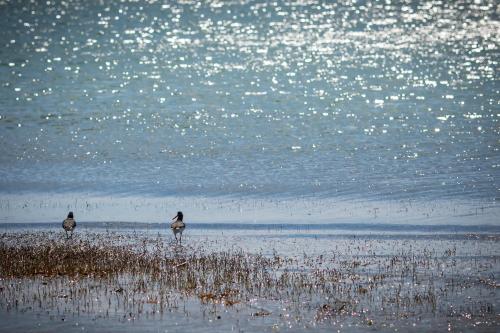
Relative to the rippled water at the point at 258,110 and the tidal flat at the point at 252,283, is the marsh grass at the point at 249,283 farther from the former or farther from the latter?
the rippled water at the point at 258,110

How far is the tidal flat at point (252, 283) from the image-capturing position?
15.2m

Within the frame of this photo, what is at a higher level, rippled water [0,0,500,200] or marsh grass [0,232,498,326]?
rippled water [0,0,500,200]

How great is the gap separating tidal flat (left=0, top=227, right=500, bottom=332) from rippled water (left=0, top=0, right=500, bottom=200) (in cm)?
996

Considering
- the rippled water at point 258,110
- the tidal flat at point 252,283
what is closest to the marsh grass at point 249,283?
the tidal flat at point 252,283

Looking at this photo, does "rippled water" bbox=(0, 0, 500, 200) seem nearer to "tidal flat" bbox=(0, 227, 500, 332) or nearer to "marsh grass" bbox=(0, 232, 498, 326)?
"tidal flat" bbox=(0, 227, 500, 332)

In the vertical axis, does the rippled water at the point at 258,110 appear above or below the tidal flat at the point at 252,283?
above

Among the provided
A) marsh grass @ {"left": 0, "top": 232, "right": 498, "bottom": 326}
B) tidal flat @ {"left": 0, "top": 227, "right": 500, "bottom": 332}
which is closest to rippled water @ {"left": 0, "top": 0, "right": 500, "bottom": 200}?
tidal flat @ {"left": 0, "top": 227, "right": 500, "bottom": 332}

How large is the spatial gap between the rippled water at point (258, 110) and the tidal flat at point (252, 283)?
996 centimetres

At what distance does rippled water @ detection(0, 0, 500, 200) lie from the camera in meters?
36.2

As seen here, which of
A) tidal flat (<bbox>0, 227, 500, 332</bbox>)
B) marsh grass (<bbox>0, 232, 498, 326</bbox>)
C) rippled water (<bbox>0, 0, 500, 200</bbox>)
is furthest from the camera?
rippled water (<bbox>0, 0, 500, 200</bbox>)

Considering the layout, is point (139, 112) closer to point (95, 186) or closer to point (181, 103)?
point (181, 103)

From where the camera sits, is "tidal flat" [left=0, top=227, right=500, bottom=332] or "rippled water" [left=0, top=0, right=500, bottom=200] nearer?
"tidal flat" [left=0, top=227, right=500, bottom=332]

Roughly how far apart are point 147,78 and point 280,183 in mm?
43044

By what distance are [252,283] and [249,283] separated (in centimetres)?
7
